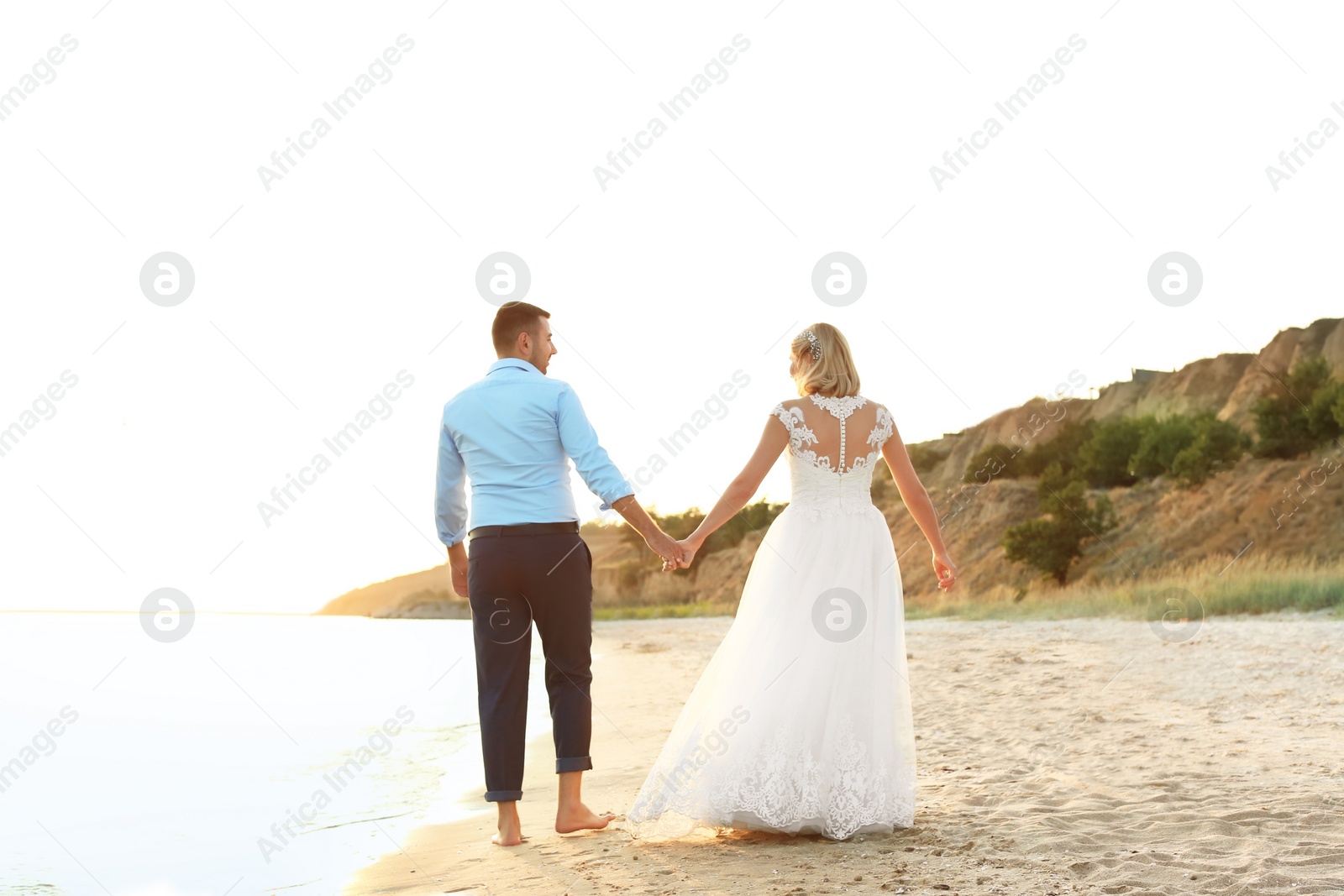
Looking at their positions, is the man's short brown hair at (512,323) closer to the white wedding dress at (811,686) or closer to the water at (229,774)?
the white wedding dress at (811,686)

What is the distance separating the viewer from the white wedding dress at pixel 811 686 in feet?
13.4

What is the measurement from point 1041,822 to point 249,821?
16.3 feet

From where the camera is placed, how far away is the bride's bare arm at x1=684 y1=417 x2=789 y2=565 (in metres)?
4.43

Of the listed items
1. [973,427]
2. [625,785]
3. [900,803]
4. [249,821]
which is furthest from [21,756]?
[973,427]

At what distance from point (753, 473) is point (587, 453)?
694mm

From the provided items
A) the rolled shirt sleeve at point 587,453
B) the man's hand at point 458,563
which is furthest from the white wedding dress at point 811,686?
the man's hand at point 458,563

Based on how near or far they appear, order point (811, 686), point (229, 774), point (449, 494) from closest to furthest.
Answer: point (811, 686), point (449, 494), point (229, 774)

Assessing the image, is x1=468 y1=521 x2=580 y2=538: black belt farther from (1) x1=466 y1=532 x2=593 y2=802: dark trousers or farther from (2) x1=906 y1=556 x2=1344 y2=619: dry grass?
(2) x1=906 y1=556 x2=1344 y2=619: dry grass

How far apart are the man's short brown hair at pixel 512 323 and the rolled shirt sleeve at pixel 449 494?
0.46 metres

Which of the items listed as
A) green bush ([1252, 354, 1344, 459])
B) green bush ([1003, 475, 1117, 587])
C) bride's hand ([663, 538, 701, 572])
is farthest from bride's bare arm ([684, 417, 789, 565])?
green bush ([1252, 354, 1344, 459])

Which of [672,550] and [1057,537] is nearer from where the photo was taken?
[672,550]

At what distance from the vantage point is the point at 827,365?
442 centimetres

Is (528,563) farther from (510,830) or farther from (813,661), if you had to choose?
(813,661)

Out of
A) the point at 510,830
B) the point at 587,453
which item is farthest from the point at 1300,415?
the point at 510,830
